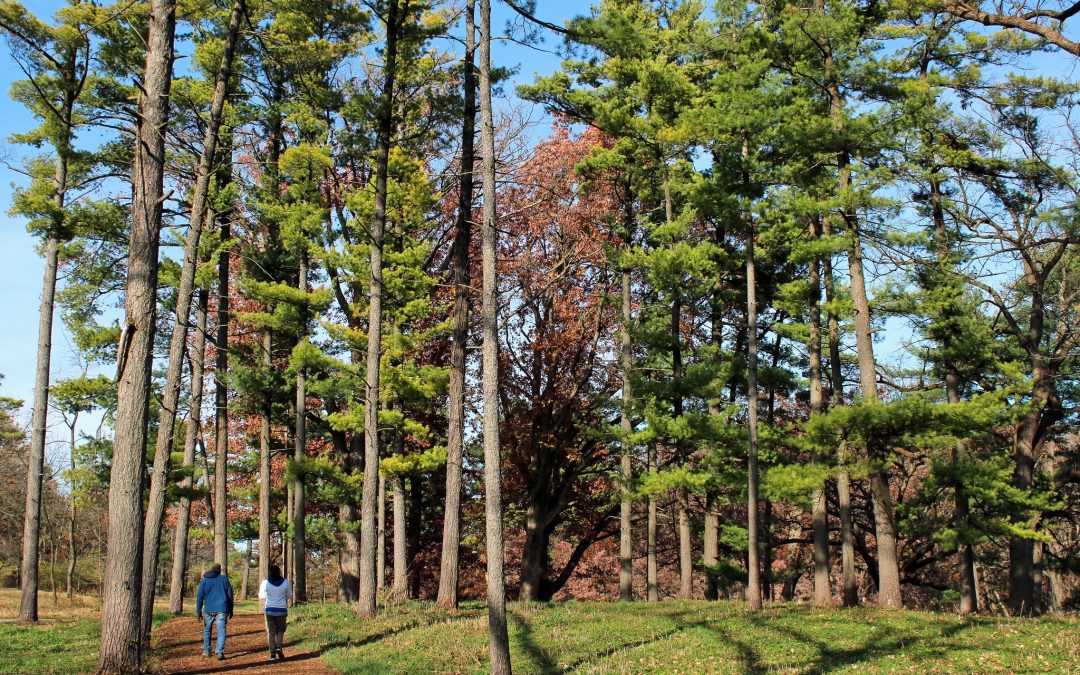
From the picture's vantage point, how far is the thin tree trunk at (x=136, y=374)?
9.31 meters

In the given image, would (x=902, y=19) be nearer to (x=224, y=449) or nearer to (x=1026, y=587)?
(x=1026, y=587)

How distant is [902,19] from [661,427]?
40.1ft

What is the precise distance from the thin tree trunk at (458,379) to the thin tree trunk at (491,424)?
15.2 feet

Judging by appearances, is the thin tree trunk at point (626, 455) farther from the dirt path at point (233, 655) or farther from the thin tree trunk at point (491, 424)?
the thin tree trunk at point (491, 424)

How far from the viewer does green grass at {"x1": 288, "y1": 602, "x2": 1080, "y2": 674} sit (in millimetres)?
9766

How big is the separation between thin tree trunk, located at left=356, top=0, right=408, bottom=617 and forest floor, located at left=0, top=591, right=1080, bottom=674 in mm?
1020

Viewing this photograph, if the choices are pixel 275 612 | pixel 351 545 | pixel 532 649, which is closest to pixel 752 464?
pixel 532 649

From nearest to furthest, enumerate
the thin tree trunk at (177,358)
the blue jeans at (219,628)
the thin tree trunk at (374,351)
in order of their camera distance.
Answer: the thin tree trunk at (177,358) < the blue jeans at (219,628) < the thin tree trunk at (374,351)

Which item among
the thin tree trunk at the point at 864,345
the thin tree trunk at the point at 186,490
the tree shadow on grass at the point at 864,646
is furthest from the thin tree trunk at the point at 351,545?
the thin tree trunk at the point at 864,345

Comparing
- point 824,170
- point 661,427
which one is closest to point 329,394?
point 661,427

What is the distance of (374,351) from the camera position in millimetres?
16938

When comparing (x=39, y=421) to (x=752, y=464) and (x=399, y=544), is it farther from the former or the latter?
(x=752, y=464)

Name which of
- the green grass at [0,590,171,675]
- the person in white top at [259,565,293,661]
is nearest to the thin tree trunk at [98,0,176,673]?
the green grass at [0,590,171,675]

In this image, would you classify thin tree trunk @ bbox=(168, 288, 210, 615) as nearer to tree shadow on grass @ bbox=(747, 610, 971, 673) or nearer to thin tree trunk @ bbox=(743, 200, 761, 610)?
thin tree trunk @ bbox=(743, 200, 761, 610)
